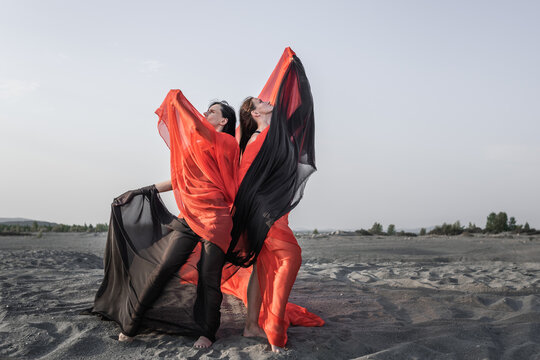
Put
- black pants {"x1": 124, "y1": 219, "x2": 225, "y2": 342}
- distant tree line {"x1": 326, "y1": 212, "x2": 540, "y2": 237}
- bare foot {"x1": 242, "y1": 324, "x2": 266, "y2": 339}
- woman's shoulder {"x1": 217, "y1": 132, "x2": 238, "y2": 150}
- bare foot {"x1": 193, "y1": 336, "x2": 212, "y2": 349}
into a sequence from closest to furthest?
bare foot {"x1": 193, "y1": 336, "x2": 212, "y2": 349}
black pants {"x1": 124, "y1": 219, "x2": 225, "y2": 342}
bare foot {"x1": 242, "y1": 324, "x2": 266, "y2": 339}
woman's shoulder {"x1": 217, "y1": 132, "x2": 238, "y2": 150}
distant tree line {"x1": 326, "y1": 212, "x2": 540, "y2": 237}

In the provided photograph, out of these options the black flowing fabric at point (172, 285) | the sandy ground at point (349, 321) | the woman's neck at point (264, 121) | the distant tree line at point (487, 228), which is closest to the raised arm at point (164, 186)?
the black flowing fabric at point (172, 285)

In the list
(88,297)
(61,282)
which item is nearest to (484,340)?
(88,297)

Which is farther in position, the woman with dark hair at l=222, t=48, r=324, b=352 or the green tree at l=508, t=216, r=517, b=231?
the green tree at l=508, t=216, r=517, b=231

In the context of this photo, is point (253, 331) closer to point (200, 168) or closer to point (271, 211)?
point (271, 211)

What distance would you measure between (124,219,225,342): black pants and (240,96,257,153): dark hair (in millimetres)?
1020

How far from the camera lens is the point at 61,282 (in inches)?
223

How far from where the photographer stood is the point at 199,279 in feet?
11.2

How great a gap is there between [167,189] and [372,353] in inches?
86.3

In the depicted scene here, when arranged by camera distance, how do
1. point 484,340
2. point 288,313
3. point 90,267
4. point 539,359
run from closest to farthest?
point 539,359 < point 484,340 < point 288,313 < point 90,267

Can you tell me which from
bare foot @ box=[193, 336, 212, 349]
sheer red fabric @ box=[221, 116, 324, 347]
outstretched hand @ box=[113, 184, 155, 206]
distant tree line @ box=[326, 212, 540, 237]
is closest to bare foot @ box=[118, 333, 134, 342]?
bare foot @ box=[193, 336, 212, 349]

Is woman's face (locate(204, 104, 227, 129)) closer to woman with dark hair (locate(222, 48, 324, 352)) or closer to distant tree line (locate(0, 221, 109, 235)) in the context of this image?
woman with dark hair (locate(222, 48, 324, 352))

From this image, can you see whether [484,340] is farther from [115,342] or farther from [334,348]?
[115,342]

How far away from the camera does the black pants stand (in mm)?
3355

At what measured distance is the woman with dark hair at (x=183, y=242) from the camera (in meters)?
3.38
